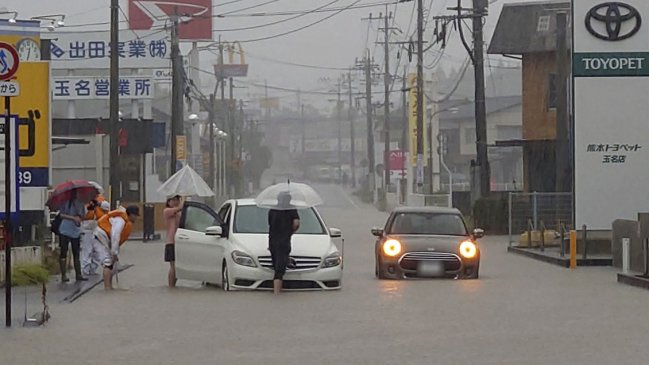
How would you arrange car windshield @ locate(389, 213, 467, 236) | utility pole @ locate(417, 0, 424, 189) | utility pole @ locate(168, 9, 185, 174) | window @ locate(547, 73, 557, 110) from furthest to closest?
utility pole @ locate(417, 0, 424, 189)
utility pole @ locate(168, 9, 185, 174)
window @ locate(547, 73, 557, 110)
car windshield @ locate(389, 213, 467, 236)

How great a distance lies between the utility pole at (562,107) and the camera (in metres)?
37.6

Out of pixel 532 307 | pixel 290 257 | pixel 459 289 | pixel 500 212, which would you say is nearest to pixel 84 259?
pixel 290 257

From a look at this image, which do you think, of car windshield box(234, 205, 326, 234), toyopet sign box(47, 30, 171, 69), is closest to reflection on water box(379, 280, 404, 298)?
car windshield box(234, 205, 326, 234)

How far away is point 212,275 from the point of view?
20.7 m

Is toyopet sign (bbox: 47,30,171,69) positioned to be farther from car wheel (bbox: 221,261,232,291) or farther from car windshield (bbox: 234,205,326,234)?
car wheel (bbox: 221,261,232,291)

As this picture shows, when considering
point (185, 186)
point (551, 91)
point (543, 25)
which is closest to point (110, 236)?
point (185, 186)

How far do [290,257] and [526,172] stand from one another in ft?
100

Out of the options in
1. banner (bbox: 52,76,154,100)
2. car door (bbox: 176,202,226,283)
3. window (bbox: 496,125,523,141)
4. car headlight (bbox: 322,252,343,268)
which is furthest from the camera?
window (bbox: 496,125,523,141)

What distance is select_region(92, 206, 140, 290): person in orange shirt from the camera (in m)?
21.0

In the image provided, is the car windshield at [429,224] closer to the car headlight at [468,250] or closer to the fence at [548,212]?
the car headlight at [468,250]

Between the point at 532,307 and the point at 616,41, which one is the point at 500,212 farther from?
the point at 532,307

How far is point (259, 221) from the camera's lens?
21.1m

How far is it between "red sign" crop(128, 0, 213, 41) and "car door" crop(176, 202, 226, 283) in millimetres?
50728

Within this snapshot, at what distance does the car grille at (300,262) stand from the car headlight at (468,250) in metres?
3.61
